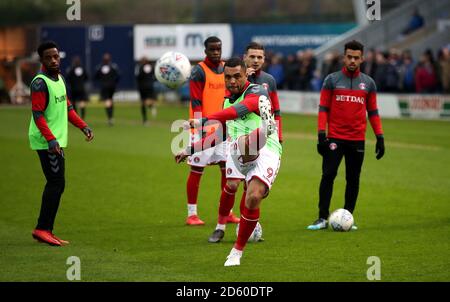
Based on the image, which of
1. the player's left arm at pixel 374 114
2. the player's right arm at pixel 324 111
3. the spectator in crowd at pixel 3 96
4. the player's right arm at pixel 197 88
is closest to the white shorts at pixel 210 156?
the player's right arm at pixel 197 88

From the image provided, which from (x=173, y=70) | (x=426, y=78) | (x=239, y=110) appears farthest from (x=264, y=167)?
(x=426, y=78)

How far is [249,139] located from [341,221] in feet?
8.81

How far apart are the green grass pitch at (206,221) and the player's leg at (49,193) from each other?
6.2 inches

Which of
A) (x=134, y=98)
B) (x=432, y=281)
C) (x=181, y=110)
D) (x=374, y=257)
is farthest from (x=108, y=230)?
(x=134, y=98)

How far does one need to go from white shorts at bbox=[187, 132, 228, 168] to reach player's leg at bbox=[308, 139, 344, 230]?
4.42ft

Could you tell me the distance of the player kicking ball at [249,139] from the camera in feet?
32.7

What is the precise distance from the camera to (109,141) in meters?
26.1

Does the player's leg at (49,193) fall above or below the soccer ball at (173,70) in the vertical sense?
below

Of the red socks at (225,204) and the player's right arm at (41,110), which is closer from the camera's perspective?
the player's right arm at (41,110)

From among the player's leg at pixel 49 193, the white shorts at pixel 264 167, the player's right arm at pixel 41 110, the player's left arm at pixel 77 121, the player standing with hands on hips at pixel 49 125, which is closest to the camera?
the white shorts at pixel 264 167

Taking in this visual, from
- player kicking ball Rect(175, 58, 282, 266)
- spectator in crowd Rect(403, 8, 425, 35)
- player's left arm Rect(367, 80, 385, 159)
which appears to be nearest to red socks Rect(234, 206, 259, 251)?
player kicking ball Rect(175, 58, 282, 266)

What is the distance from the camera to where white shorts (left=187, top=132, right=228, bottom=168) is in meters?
12.7

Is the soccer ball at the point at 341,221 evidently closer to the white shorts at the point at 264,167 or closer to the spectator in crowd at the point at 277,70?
the white shorts at the point at 264,167

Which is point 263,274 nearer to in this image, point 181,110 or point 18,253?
point 18,253
